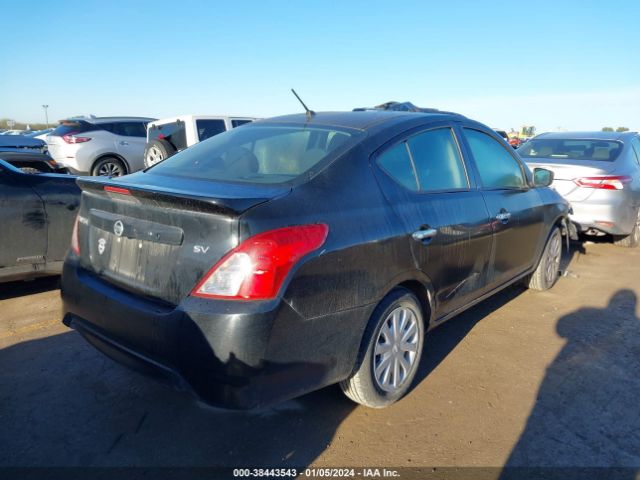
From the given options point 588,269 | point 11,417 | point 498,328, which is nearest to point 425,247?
point 498,328

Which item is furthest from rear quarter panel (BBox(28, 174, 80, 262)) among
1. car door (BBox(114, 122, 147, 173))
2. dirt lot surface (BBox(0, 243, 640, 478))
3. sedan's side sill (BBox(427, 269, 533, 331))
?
car door (BBox(114, 122, 147, 173))

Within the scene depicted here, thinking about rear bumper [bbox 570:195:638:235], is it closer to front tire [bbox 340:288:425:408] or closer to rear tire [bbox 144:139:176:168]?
front tire [bbox 340:288:425:408]

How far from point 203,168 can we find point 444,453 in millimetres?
2028

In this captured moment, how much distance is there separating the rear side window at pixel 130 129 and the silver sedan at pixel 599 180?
8.84 m

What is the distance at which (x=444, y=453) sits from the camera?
2469 mm

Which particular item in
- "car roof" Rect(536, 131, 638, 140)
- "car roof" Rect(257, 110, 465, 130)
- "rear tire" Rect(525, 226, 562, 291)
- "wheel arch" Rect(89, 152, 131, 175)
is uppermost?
"car roof" Rect(257, 110, 465, 130)

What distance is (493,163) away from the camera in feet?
12.7

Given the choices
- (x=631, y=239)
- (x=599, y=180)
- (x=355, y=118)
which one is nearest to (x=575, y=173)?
(x=599, y=180)

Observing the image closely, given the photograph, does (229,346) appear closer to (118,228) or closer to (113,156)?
(118,228)

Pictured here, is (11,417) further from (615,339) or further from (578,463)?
(615,339)

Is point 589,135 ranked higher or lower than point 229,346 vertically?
higher

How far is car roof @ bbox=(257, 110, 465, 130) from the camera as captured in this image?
3.02 metres

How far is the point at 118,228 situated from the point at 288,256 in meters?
0.95

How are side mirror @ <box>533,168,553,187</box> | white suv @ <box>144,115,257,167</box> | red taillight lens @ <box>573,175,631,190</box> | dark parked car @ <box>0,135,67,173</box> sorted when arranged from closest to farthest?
1. side mirror @ <box>533,168,553,187</box>
2. red taillight lens @ <box>573,175,631,190</box>
3. dark parked car @ <box>0,135,67,173</box>
4. white suv @ <box>144,115,257,167</box>
